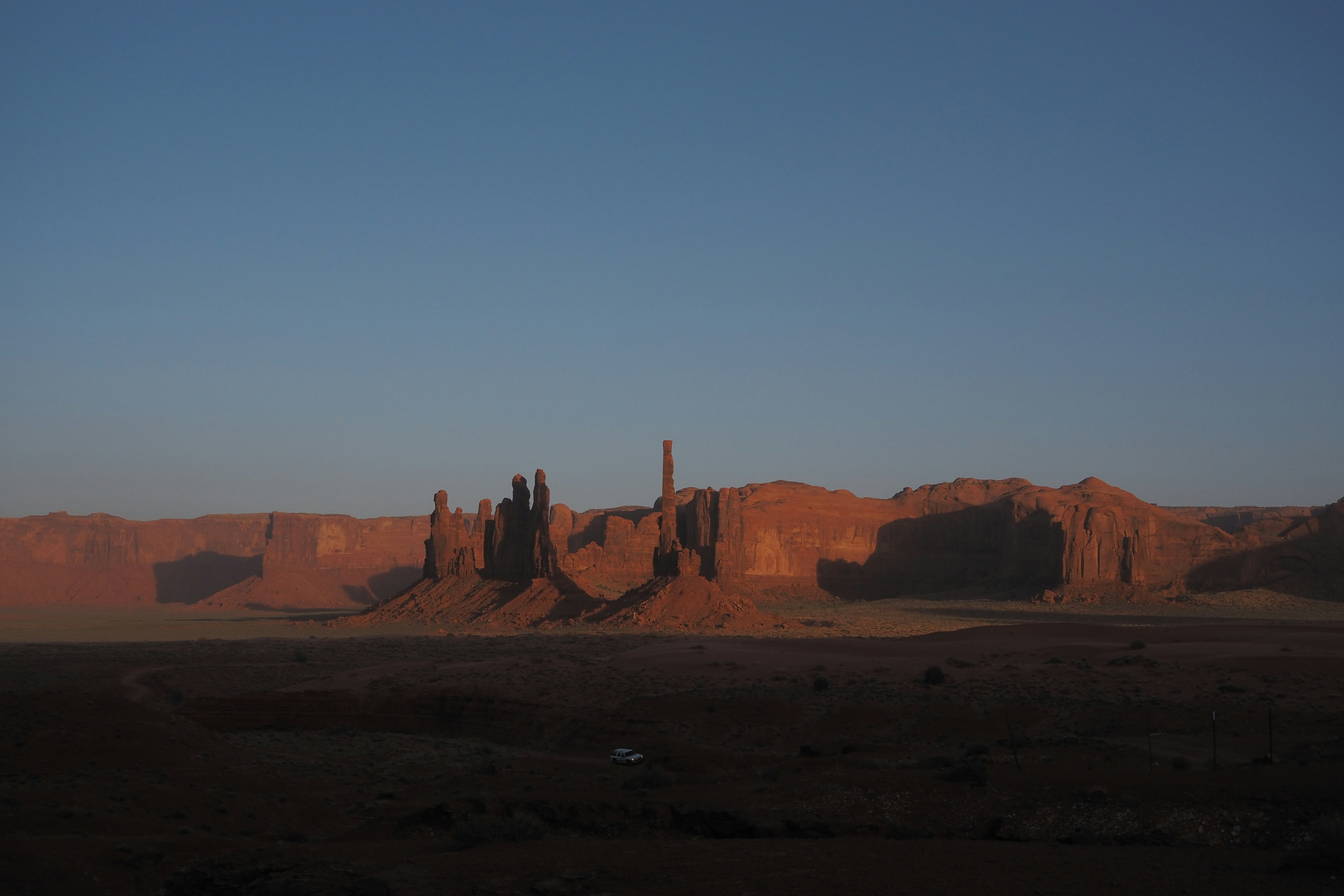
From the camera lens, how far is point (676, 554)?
73.6 metres

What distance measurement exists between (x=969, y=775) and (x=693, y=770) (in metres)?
6.84

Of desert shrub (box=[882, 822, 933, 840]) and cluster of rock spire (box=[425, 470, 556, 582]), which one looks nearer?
desert shrub (box=[882, 822, 933, 840])

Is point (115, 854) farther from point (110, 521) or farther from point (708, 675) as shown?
point (110, 521)

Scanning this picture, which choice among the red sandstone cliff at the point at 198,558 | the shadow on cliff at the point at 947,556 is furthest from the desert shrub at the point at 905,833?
the red sandstone cliff at the point at 198,558

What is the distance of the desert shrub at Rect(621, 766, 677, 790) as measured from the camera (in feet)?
63.3

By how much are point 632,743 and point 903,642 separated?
23865 mm

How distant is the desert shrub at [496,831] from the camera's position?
1517 cm

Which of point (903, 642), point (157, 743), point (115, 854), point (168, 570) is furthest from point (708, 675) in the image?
point (168, 570)

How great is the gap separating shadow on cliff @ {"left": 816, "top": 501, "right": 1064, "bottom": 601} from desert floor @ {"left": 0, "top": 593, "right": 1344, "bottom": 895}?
226 ft

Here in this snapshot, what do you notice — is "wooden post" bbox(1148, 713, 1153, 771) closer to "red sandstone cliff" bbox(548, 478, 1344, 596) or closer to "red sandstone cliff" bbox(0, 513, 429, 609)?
"red sandstone cliff" bbox(548, 478, 1344, 596)

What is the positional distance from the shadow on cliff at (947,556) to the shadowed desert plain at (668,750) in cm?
3313

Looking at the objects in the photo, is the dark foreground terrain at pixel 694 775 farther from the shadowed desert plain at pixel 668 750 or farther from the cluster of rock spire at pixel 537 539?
the cluster of rock spire at pixel 537 539

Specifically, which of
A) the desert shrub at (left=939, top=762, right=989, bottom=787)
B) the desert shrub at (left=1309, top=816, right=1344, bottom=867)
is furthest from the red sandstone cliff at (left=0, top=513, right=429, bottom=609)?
the desert shrub at (left=1309, top=816, right=1344, bottom=867)

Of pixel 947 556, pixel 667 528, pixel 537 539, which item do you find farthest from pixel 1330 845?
pixel 947 556
